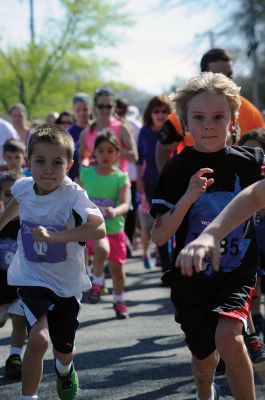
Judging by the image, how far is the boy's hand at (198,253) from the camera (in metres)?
2.66

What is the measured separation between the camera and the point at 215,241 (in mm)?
2768

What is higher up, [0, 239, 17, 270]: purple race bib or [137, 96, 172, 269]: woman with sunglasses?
[137, 96, 172, 269]: woman with sunglasses

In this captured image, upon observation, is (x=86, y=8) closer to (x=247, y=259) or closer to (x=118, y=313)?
(x=118, y=313)

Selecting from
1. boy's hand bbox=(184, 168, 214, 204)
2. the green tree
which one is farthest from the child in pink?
the green tree

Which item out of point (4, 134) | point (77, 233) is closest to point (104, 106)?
point (4, 134)

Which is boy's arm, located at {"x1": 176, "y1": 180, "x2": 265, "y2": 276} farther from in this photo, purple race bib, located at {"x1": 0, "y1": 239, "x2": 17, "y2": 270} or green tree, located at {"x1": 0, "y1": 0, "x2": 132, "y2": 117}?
green tree, located at {"x1": 0, "y1": 0, "x2": 132, "y2": 117}

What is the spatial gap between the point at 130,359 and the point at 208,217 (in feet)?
6.88

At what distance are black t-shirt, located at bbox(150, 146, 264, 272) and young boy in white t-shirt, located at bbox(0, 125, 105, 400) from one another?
0.51 m

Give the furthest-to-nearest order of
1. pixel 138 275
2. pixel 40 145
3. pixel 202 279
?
1. pixel 138 275
2. pixel 40 145
3. pixel 202 279

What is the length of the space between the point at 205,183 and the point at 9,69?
37.2 m

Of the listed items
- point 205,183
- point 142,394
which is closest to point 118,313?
point 142,394

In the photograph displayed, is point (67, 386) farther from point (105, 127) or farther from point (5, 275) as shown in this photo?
point (105, 127)

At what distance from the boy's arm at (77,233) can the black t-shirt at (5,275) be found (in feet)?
4.16

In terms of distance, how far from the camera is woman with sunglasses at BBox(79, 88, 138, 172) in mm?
9516
